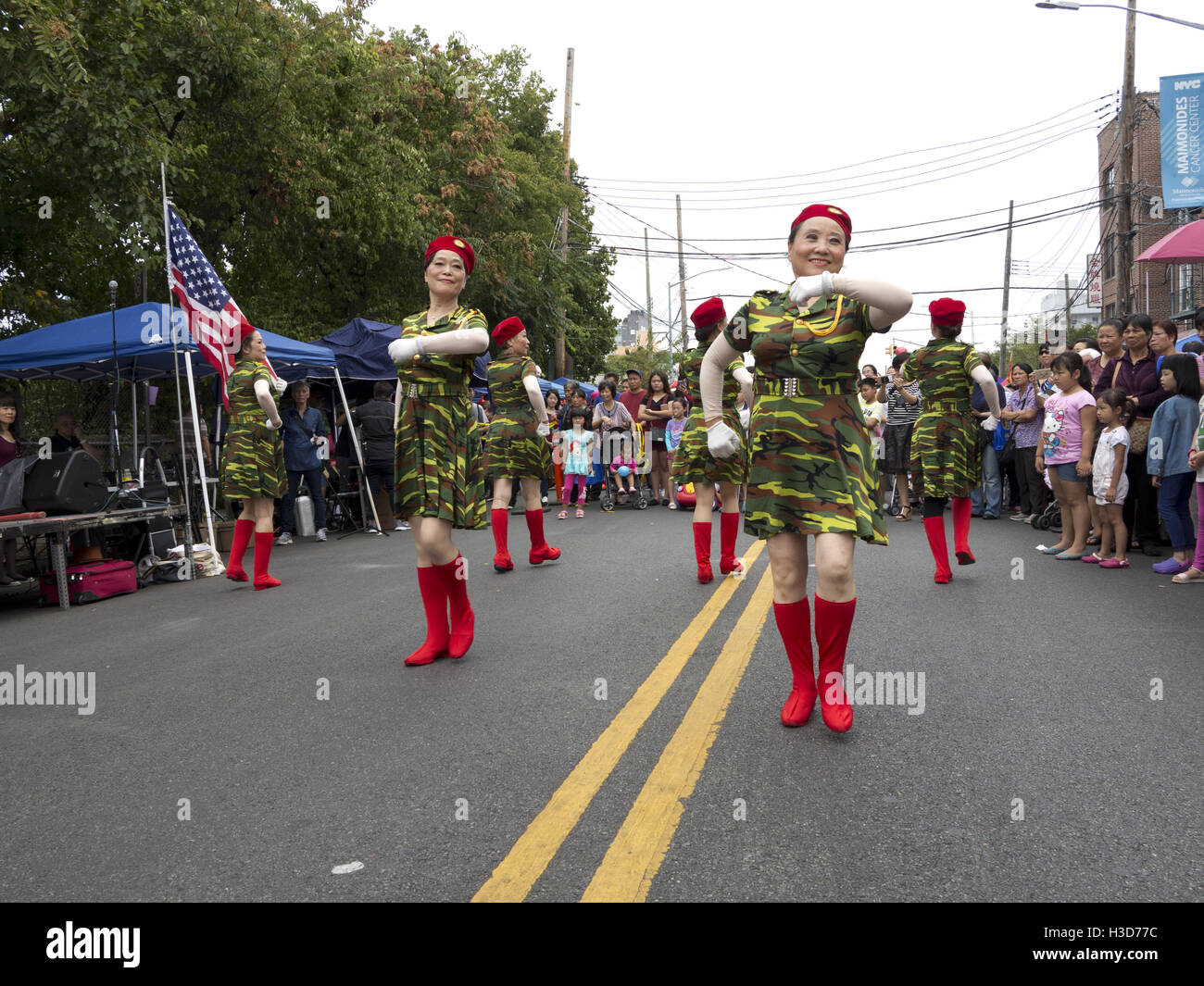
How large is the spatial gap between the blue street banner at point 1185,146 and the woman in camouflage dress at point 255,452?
16542mm

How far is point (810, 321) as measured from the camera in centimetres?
418

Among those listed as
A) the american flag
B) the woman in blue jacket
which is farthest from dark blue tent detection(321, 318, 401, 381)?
the woman in blue jacket

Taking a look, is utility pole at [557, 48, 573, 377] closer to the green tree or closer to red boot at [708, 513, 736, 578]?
the green tree

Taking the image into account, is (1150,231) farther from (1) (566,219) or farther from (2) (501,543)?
(2) (501,543)

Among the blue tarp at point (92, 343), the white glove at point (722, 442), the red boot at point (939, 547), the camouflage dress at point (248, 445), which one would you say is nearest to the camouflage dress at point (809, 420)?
the white glove at point (722, 442)

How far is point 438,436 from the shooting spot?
564 cm

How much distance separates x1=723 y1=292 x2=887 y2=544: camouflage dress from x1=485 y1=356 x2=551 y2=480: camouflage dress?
498 centimetres

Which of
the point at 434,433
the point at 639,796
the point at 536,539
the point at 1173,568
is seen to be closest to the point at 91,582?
the point at 536,539

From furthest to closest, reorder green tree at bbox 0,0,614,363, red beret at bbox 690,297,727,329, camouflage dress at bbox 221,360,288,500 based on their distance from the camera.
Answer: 1. green tree at bbox 0,0,614,363
2. camouflage dress at bbox 221,360,288,500
3. red beret at bbox 690,297,727,329

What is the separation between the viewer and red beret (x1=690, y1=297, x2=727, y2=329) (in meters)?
7.00

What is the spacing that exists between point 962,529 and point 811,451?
16.2ft

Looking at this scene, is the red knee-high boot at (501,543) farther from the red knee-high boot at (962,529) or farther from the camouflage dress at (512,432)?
the red knee-high boot at (962,529)

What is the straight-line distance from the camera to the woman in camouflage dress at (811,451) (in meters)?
A: 4.15
